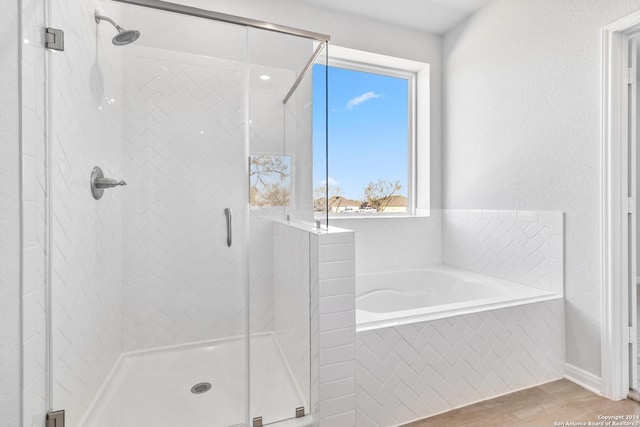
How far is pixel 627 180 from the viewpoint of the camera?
1.74m

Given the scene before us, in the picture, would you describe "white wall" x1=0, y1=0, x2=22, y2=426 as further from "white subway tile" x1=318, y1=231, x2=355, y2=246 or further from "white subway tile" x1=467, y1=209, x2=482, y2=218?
"white subway tile" x1=467, y1=209, x2=482, y2=218

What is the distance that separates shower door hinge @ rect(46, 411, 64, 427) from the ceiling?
289cm

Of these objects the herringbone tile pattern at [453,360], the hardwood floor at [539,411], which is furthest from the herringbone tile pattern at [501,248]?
the hardwood floor at [539,411]

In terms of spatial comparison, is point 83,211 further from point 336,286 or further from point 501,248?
point 501,248

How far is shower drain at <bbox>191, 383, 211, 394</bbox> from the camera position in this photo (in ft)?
5.45

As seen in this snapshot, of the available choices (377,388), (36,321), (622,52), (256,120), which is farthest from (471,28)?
(36,321)

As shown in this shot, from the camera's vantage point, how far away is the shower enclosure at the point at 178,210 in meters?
1.41

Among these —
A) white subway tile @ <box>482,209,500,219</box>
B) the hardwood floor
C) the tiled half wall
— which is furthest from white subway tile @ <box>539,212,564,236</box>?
the tiled half wall

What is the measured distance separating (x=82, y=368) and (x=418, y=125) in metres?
3.08

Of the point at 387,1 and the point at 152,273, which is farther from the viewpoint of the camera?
the point at 387,1

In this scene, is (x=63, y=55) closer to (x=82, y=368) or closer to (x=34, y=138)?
(x=34, y=138)

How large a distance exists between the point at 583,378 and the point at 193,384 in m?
2.25

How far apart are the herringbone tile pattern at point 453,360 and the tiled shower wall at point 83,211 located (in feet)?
4.01

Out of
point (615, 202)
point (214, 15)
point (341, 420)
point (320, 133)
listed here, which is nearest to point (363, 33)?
point (320, 133)
